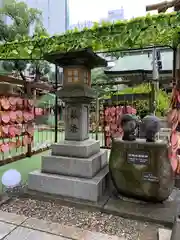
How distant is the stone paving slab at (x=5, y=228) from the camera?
6.08 ft

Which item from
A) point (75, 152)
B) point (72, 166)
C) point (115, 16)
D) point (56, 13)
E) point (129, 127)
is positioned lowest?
point (72, 166)

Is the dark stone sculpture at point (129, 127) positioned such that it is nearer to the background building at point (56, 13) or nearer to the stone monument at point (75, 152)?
the stone monument at point (75, 152)

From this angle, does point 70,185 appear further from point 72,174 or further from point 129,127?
point 129,127

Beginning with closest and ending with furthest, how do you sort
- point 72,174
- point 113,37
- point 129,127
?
1. point 113,37
2. point 129,127
3. point 72,174

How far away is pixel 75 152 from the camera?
2.76 metres

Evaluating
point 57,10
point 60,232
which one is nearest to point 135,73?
point 60,232

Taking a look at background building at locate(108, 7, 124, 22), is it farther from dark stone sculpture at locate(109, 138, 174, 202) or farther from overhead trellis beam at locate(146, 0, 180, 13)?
dark stone sculpture at locate(109, 138, 174, 202)

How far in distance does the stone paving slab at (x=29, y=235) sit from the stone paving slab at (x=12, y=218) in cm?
16

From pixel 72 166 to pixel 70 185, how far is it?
26cm

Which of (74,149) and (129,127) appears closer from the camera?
(129,127)

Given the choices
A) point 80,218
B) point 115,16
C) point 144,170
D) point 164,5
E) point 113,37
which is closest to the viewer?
point 164,5

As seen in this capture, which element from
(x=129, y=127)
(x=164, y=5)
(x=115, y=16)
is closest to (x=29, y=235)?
(x=129, y=127)

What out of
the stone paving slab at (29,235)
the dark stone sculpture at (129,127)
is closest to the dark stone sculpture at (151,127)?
the dark stone sculpture at (129,127)

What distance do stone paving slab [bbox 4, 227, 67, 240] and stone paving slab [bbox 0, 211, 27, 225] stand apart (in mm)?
165
